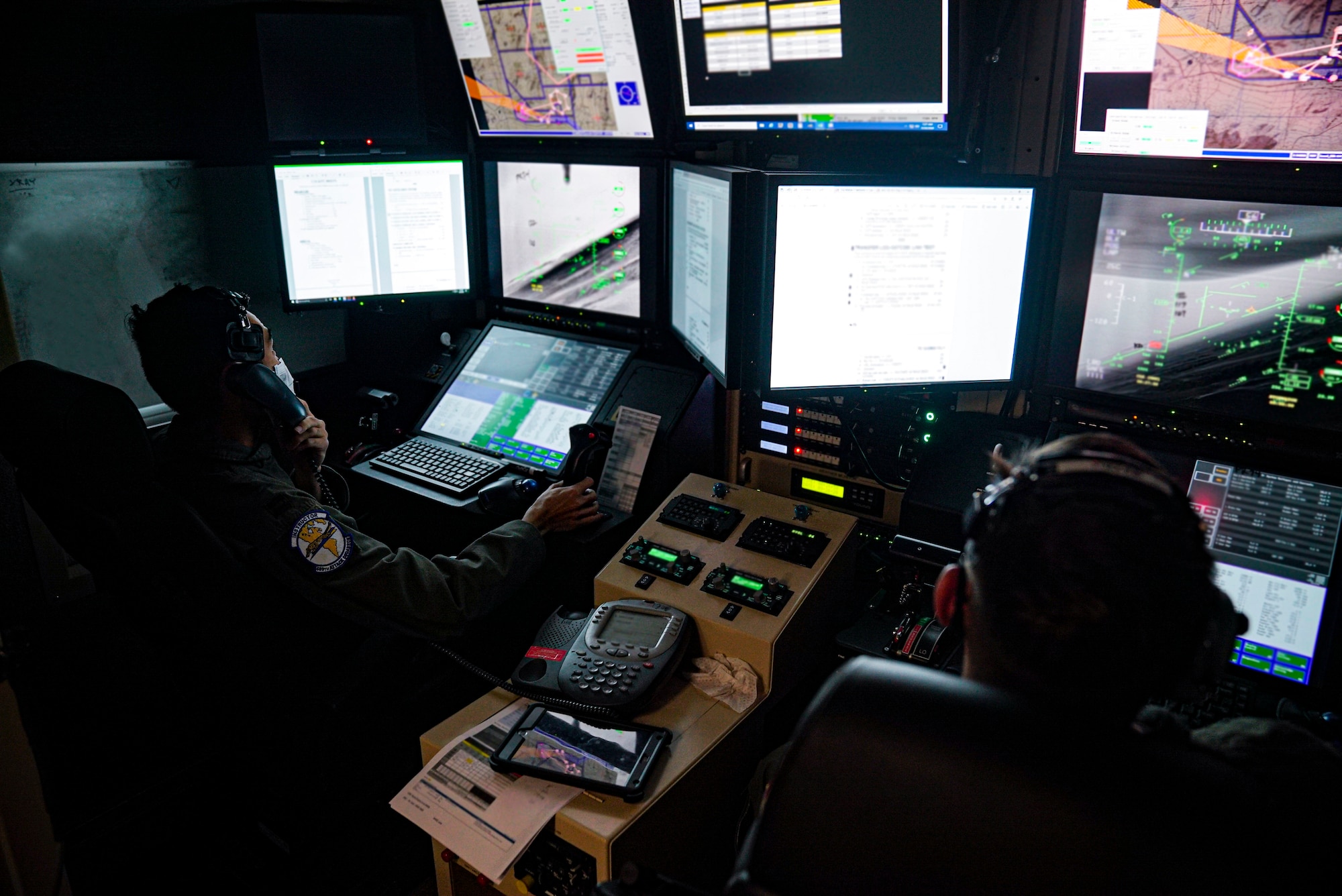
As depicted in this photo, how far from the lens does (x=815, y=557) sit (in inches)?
72.6

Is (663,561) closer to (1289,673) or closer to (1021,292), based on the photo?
(1021,292)

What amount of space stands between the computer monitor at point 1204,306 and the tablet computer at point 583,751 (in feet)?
3.46

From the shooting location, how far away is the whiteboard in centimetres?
205

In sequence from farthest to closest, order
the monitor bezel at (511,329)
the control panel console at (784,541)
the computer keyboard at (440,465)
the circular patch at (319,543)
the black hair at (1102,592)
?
the monitor bezel at (511,329)
the computer keyboard at (440,465)
the control panel console at (784,541)
the circular patch at (319,543)
the black hair at (1102,592)

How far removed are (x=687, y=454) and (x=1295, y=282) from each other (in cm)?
127

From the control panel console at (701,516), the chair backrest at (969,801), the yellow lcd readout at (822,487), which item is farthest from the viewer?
the yellow lcd readout at (822,487)

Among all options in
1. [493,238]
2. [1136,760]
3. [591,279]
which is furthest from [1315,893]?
[493,238]

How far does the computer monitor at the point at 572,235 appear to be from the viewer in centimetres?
240

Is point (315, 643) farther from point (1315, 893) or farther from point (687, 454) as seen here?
point (1315, 893)

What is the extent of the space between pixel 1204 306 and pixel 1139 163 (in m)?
0.28

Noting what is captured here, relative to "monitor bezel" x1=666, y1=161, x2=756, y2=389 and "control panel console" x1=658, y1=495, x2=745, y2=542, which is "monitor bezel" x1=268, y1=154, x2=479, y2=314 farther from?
"control panel console" x1=658, y1=495, x2=745, y2=542
